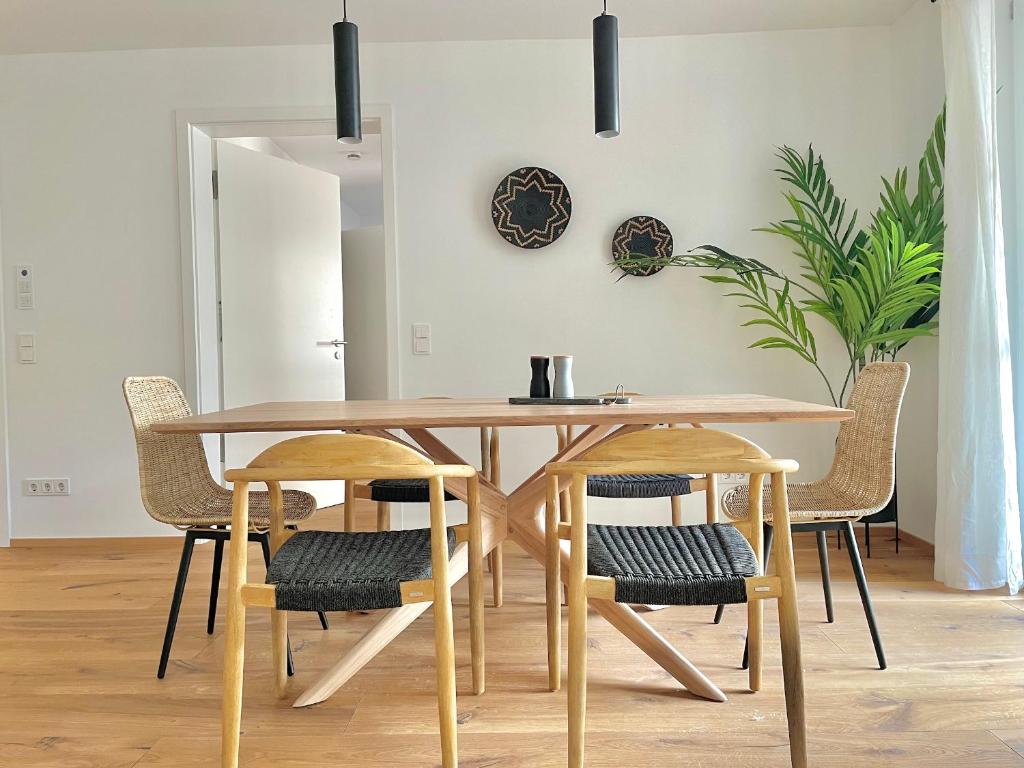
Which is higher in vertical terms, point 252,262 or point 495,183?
point 495,183

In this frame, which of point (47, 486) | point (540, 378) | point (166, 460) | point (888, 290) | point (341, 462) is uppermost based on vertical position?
point (888, 290)

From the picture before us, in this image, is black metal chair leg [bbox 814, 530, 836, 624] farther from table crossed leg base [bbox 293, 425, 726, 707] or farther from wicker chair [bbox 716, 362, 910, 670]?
table crossed leg base [bbox 293, 425, 726, 707]

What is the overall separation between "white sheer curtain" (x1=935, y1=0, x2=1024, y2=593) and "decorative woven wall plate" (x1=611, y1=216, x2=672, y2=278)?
4.08 ft

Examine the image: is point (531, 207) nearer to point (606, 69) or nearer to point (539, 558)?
point (606, 69)

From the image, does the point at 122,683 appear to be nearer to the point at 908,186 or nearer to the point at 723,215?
the point at 723,215

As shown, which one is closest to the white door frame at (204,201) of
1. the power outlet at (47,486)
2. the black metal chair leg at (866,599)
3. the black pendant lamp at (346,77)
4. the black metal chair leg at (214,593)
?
the power outlet at (47,486)

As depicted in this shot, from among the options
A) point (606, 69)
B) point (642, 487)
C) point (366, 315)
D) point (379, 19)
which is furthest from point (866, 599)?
point (366, 315)

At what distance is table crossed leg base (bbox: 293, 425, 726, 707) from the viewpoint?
205cm

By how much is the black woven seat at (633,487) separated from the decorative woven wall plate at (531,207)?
157 cm

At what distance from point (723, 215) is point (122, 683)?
3.13m

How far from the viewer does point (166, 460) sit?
8.19 feet

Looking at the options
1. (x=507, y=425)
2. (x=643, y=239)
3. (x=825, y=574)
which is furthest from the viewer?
(x=643, y=239)

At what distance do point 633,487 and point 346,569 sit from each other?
1248mm

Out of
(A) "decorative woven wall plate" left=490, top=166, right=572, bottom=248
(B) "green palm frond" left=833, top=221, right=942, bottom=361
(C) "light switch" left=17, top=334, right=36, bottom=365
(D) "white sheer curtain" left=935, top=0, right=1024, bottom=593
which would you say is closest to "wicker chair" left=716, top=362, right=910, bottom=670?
(D) "white sheer curtain" left=935, top=0, right=1024, bottom=593
